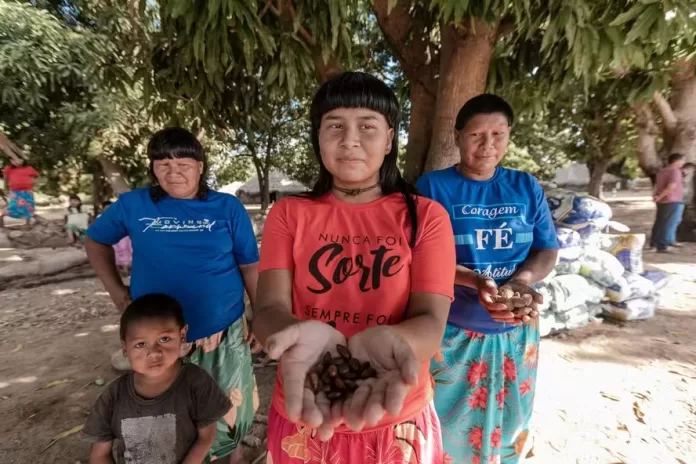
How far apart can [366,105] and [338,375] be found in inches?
28.1

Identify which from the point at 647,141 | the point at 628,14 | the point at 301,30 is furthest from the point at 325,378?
the point at 647,141

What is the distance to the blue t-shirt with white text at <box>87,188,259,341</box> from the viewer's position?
1.68m

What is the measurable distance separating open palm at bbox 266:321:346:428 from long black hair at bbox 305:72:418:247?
0.35m

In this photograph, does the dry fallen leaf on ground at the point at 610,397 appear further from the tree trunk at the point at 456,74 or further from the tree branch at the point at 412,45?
the tree branch at the point at 412,45

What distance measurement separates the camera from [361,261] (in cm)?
109

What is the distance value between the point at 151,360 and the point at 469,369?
1.23m

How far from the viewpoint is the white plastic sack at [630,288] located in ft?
12.2

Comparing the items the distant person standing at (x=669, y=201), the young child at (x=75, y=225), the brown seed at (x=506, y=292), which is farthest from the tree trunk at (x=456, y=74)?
the young child at (x=75, y=225)

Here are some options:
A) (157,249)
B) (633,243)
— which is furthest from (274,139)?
(157,249)

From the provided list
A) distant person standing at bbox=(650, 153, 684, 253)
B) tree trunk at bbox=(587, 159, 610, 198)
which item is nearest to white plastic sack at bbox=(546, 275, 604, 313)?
distant person standing at bbox=(650, 153, 684, 253)

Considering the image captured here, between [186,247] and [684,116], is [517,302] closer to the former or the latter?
[186,247]

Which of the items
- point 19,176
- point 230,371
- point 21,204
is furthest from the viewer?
point 21,204

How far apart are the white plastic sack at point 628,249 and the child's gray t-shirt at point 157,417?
4130 mm

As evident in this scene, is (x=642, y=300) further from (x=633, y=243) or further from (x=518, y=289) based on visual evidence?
(x=518, y=289)
